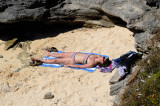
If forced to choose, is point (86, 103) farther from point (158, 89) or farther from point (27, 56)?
point (27, 56)

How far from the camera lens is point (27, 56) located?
848 cm

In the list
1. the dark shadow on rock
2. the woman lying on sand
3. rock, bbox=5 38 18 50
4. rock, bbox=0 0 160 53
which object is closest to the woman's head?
the woman lying on sand

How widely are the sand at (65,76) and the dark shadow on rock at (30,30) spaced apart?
1.06 ft

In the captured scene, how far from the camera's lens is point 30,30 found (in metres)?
9.96

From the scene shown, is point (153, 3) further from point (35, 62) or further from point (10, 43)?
point (10, 43)

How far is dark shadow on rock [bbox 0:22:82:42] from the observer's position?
9648mm

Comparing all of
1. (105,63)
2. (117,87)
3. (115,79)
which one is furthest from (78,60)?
(117,87)

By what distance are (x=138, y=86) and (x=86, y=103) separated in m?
1.33

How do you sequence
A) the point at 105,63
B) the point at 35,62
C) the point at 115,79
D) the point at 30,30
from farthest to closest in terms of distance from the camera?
the point at 30,30 → the point at 35,62 → the point at 105,63 → the point at 115,79

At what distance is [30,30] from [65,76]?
3907 millimetres

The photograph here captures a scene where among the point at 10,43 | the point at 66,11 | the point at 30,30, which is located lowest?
the point at 10,43

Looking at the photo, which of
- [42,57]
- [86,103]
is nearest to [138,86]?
[86,103]

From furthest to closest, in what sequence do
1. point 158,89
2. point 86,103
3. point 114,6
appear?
point 114,6 < point 86,103 < point 158,89

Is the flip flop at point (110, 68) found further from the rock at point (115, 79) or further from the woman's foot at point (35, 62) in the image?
the woman's foot at point (35, 62)
